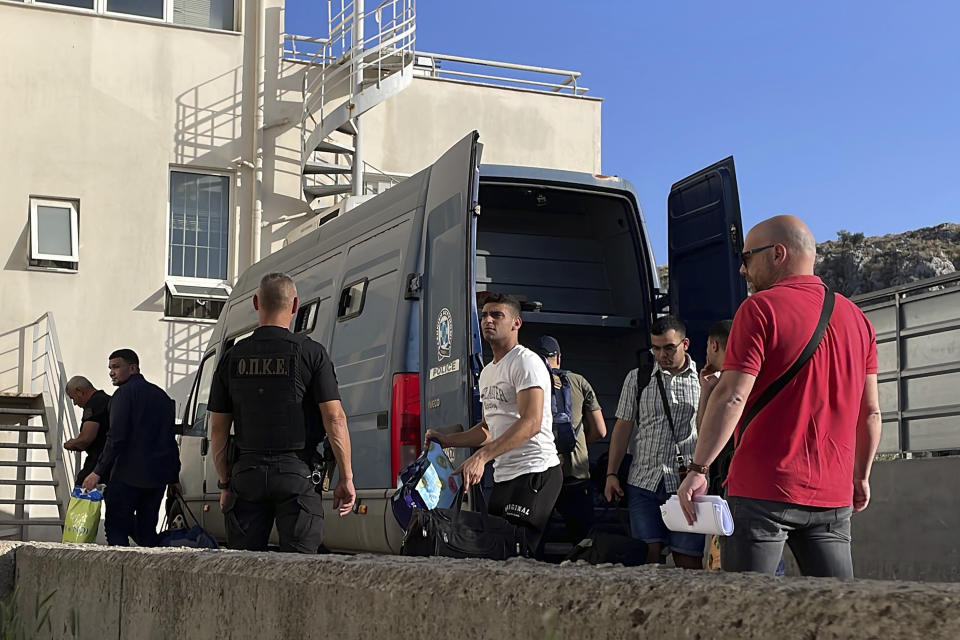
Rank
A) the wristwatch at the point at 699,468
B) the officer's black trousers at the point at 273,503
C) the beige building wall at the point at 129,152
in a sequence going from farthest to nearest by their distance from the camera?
the beige building wall at the point at 129,152, the officer's black trousers at the point at 273,503, the wristwatch at the point at 699,468

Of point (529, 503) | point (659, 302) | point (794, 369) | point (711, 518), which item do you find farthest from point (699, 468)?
Answer: point (659, 302)

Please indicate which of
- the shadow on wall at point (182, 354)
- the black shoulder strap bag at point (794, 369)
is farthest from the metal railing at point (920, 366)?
the shadow on wall at point (182, 354)

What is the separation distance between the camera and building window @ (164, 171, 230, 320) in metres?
17.2

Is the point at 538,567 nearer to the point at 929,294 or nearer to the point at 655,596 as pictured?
the point at 655,596

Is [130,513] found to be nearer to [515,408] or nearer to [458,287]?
[458,287]

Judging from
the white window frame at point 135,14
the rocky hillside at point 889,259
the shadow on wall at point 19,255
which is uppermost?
the rocky hillside at point 889,259

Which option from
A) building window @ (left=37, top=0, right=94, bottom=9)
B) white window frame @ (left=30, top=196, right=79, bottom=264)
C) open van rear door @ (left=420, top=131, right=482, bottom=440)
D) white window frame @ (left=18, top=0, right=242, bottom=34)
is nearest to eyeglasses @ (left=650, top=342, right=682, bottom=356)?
open van rear door @ (left=420, top=131, right=482, bottom=440)

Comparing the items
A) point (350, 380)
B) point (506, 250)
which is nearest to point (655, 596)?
point (350, 380)

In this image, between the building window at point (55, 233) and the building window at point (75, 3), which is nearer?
the building window at point (55, 233)

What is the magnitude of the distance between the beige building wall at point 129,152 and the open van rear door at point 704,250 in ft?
34.1

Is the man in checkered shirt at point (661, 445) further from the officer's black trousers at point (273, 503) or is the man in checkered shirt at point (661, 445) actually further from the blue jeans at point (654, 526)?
the officer's black trousers at point (273, 503)

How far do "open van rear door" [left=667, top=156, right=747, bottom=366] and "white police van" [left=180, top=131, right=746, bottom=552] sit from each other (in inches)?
0.4

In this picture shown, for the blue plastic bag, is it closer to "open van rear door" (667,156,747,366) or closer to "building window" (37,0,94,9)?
"open van rear door" (667,156,747,366)

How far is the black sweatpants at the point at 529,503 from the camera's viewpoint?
5.71m
